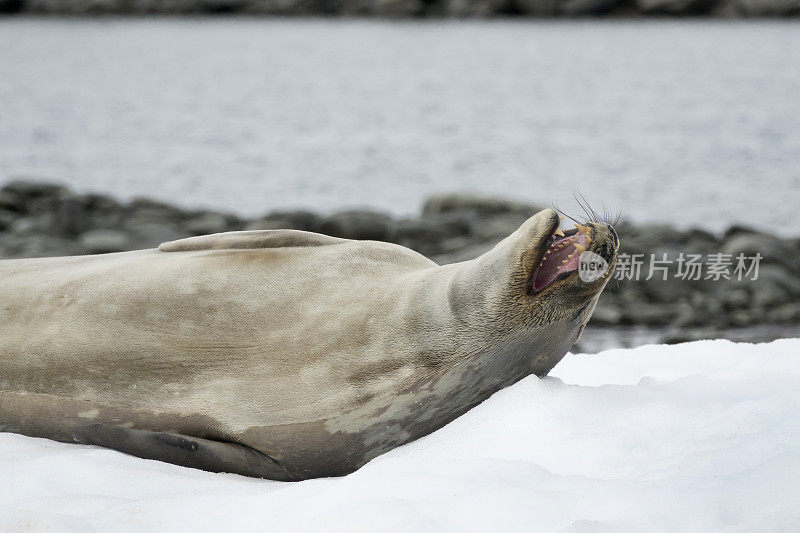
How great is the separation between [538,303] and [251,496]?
869 millimetres

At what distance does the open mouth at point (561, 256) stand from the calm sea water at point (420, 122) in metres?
7.69

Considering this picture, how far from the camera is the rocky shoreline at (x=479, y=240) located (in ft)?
21.4

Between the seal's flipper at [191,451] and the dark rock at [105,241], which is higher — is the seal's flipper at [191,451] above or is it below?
above

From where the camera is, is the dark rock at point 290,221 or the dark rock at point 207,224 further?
the dark rock at point 207,224

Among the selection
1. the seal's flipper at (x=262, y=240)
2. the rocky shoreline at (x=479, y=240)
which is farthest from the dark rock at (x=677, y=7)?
the seal's flipper at (x=262, y=240)

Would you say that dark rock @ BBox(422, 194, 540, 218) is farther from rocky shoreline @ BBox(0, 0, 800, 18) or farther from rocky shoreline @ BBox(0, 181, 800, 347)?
rocky shoreline @ BBox(0, 0, 800, 18)

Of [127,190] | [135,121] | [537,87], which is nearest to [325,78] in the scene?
[537,87]

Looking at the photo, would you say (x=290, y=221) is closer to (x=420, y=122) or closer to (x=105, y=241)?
(x=105, y=241)

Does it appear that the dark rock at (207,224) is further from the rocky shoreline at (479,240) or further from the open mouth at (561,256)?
the open mouth at (561,256)

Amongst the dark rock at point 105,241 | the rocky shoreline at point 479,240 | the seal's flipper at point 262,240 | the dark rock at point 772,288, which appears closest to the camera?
the seal's flipper at point 262,240

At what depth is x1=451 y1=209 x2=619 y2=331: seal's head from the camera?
245 cm

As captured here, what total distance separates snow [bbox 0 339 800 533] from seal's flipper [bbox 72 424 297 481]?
0.15ft

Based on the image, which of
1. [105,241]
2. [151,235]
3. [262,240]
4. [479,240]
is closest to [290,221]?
[151,235]

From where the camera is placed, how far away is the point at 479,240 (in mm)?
7746
